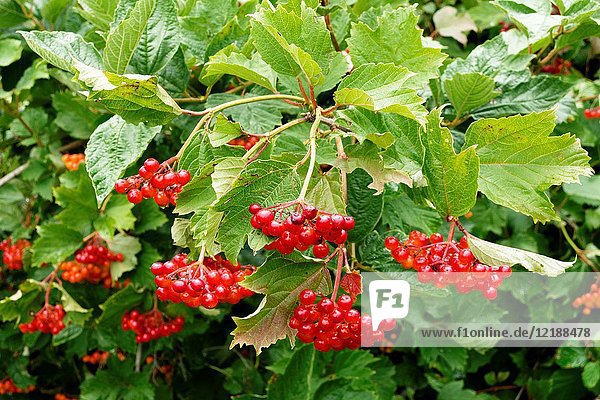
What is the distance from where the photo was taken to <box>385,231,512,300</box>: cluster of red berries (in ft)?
3.02

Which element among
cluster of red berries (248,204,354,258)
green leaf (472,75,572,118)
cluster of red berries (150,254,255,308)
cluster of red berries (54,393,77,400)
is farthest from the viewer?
cluster of red berries (54,393,77,400)

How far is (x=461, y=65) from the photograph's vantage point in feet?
4.37

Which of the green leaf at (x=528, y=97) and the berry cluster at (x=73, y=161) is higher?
the green leaf at (x=528, y=97)

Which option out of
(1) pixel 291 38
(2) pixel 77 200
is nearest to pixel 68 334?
(2) pixel 77 200

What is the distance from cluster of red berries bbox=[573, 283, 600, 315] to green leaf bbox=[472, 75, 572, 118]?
0.79 m

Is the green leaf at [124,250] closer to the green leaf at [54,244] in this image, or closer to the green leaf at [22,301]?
the green leaf at [54,244]

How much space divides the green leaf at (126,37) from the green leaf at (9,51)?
93cm

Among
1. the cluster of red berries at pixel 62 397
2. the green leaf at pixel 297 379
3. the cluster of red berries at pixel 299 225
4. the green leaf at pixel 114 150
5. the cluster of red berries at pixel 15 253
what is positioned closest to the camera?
the cluster of red berries at pixel 299 225

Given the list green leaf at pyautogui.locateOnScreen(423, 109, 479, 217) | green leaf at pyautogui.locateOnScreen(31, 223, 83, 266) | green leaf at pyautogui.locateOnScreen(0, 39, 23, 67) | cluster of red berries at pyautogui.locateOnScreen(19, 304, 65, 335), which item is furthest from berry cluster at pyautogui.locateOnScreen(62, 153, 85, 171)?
green leaf at pyautogui.locateOnScreen(423, 109, 479, 217)

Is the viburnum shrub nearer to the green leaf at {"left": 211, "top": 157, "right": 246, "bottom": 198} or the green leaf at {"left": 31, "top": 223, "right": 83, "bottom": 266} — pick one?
the green leaf at {"left": 211, "top": 157, "right": 246, "bottom": 198}

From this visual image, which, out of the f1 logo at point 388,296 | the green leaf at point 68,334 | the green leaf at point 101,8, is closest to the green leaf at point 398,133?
the f1 logo at point 388,296

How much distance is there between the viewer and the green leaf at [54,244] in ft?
5.53

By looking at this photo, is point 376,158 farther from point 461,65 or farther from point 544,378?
point 544,378

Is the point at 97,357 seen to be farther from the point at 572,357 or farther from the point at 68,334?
the point at 572,357
